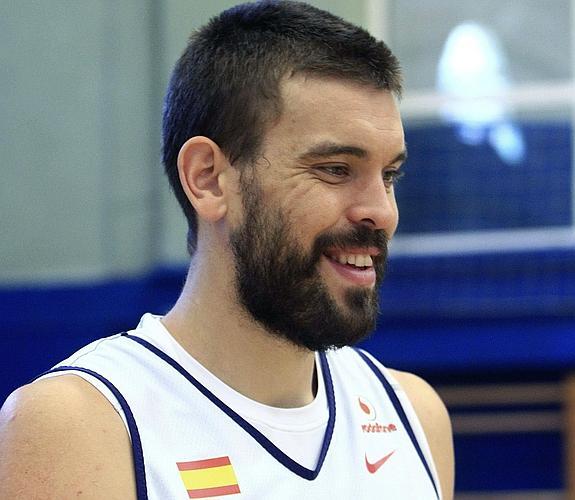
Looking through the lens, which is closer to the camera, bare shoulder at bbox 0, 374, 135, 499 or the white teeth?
bare shoulder at bbox 0, 374, 135, 499

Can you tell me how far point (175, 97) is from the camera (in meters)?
2.81

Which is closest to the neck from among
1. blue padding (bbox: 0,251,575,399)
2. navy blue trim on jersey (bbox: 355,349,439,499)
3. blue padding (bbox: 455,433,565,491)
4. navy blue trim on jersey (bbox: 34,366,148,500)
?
navy blue trim on jersey (bbox: 34,366,148,500)

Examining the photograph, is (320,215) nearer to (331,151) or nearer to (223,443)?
(331,151)

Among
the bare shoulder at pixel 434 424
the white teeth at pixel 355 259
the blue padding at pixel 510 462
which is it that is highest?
the white teeth at pixel 355 259

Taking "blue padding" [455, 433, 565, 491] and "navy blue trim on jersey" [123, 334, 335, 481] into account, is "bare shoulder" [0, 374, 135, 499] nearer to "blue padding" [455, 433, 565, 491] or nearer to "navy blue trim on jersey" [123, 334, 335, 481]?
"navy blue trim on jersey" [123, 334, 335, 481]

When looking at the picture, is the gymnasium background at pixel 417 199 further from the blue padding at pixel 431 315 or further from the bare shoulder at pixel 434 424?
the bare shoulder at pixel 434 424

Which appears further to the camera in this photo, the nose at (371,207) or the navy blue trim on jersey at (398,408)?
the navy blue trim on jersey at (398,408)

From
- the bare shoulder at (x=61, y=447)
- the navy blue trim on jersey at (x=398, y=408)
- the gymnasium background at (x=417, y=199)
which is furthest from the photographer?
the gymnasium background at (x=417, y=199)

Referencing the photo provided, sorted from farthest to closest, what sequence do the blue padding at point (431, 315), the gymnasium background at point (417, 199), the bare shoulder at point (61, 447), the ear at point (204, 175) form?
1. the gymnasium background at point (417, 199)
2. the blue padding at point (431, 315)
3. the ear at point (204, 175)
4. the bare shoulder at point (61, 447)

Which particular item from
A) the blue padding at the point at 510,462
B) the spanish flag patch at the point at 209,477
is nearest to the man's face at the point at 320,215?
the spanish flag patch at the point at 209,477

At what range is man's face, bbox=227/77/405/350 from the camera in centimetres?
259

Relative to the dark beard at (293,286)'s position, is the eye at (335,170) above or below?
above

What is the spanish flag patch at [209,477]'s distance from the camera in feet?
8.06

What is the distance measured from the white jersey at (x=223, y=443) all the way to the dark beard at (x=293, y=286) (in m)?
0.20
